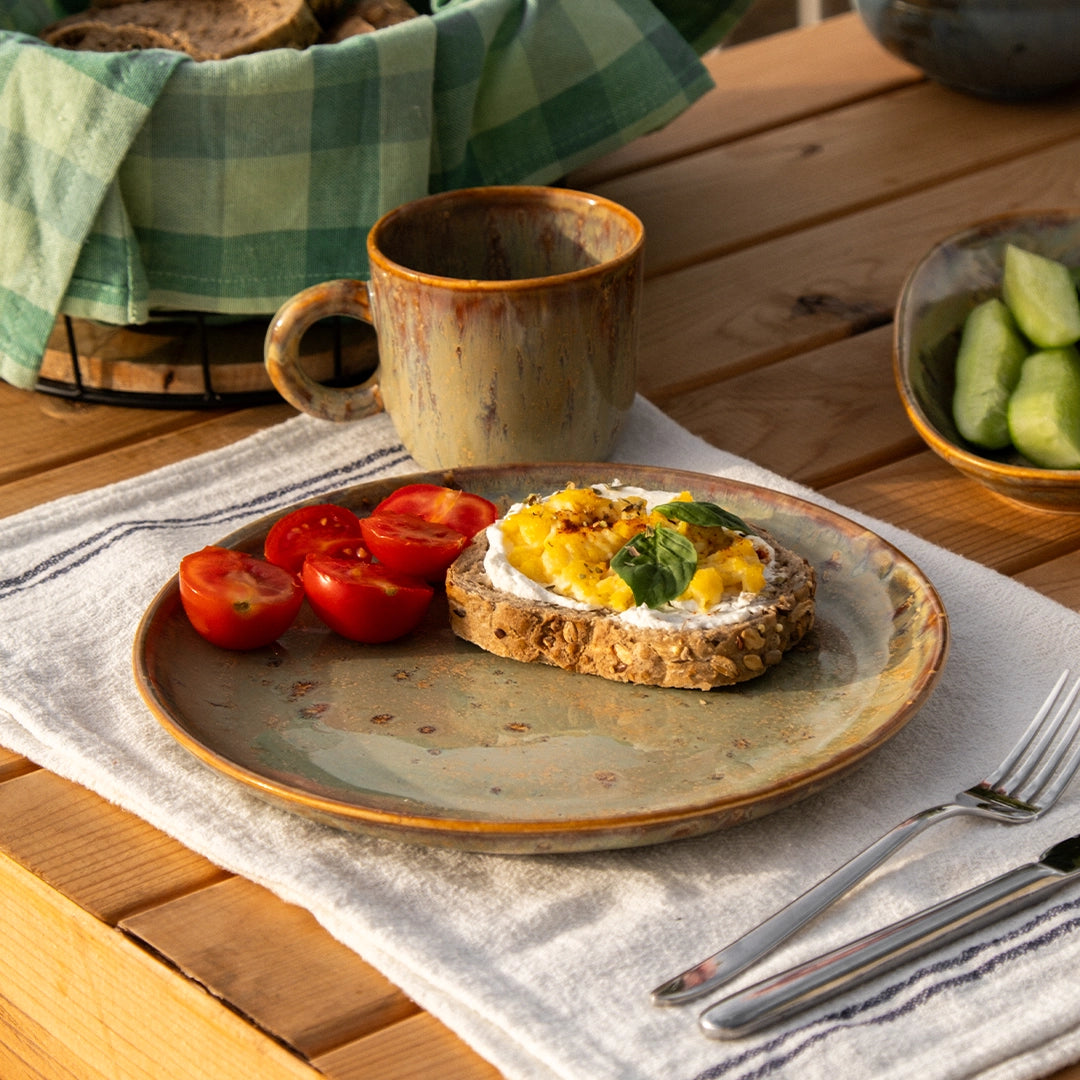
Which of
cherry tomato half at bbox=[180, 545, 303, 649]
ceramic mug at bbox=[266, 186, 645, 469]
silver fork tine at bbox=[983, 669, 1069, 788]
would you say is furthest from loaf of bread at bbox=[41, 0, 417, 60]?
silver fork tine at bbox=[983, 669, 1069, 788]

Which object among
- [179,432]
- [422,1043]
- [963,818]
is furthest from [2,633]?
[963,818]

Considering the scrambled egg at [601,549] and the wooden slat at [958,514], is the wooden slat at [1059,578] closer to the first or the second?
the wooden slat at [958,514]

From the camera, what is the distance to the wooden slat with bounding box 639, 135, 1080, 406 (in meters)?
1.63

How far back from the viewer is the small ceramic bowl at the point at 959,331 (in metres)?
1.28

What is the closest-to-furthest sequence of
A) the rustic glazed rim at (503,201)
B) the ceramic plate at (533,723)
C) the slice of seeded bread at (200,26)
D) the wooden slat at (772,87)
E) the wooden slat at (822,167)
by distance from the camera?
the ceramic plate at (533,723) → the rustic glazed rim at (503,201) → the slice of seeded bread at (200,26) → the wooden slat at (822,167) → the wooden slat at (772,87)

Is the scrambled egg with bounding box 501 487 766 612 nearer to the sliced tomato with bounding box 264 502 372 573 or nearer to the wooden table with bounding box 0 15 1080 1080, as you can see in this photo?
the sliced tomato with bounding box 264 502 372 573

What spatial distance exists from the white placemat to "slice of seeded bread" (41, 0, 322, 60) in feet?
2.14

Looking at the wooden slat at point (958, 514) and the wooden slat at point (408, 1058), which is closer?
the wooden slat at point (408, 1058)

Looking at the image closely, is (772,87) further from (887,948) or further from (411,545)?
(887,948)

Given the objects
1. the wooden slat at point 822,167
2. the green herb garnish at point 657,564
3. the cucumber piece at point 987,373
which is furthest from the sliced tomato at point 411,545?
the wooden slat at point 822,167

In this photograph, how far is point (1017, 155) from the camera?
204 cm

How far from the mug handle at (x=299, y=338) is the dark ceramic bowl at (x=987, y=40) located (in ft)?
3.42

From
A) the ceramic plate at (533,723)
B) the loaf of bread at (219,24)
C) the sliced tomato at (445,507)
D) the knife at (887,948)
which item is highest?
the loaf of bread at (219,24)

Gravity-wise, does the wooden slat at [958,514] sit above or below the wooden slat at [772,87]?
below
